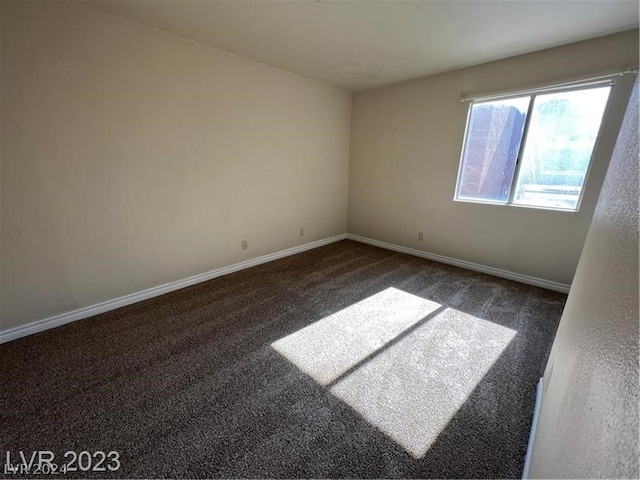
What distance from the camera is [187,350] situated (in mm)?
1909

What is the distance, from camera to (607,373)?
21.7 inches

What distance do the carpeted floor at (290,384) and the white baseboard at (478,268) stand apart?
8.5 inches

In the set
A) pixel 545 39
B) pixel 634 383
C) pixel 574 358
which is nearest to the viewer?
pixel 634 383

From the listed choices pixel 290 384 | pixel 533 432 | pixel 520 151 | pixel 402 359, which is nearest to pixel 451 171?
pixel 520 151

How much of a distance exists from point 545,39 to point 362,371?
3.22 metres

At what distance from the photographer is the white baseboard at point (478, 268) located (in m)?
2.85

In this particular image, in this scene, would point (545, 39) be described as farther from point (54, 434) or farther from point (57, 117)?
point (54, 434)

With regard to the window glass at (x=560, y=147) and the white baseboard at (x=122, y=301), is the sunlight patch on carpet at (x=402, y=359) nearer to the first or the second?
the white baseboard at (x=122, y=301)

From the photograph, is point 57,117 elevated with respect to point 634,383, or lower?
elevated

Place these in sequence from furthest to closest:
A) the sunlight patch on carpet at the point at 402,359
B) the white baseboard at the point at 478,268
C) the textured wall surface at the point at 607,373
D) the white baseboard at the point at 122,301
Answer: the white baseboard at the point at 478,268 → the white baseboard at the point at 122,301 → the sunlight patch on carpet at the point at 402,359 → the textured wall surface at the point at 607,373

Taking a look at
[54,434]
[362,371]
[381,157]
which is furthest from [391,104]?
[54,434]

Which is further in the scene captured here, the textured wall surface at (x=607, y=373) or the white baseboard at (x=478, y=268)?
the white baseboard at (x=478, y=268)

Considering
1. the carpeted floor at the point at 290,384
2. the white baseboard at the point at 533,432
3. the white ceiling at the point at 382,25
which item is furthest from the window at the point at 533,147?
the white baseboard at the point at 533,432

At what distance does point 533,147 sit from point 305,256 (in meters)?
2.97
